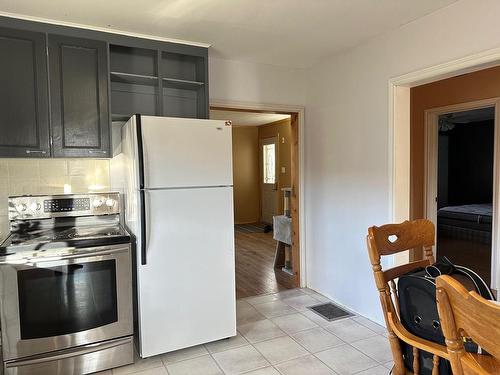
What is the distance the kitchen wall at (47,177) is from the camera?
8.70 feet

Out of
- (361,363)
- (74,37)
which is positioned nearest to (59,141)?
(74,37)

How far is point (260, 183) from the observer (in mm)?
8469

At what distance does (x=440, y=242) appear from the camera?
596 cm

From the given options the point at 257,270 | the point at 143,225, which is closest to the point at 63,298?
the point at 143,225

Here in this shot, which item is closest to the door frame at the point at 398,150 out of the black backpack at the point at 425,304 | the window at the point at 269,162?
the black backpack at the point at 425,304

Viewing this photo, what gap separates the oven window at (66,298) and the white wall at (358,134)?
2023 mm

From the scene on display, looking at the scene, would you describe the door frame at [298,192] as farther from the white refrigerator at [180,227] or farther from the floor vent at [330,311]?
the white refrigerator at [180,227]

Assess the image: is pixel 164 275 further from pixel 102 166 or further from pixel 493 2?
pixel 493 2

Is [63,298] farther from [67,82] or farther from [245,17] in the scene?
A: [245,17]

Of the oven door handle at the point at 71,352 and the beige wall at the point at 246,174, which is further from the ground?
the beige wall at the point at 246,174

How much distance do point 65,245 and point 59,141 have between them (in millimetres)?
756

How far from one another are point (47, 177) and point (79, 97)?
0.71 metres

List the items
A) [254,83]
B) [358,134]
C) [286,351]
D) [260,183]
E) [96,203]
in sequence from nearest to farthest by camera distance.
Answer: [286,351] → [96,203] → [358,134] → [254,83] → [260,183]

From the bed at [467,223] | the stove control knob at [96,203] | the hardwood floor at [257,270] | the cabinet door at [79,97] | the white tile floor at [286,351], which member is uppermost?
the cabinet door at [79,97]
